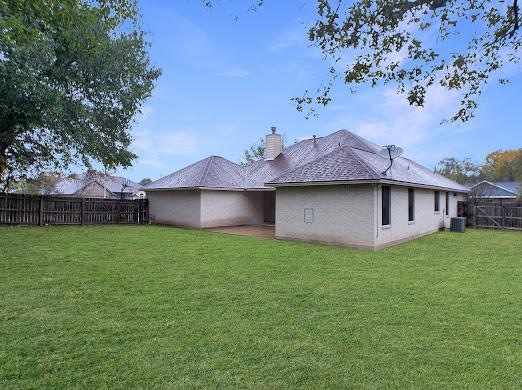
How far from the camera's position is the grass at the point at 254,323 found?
9.93 ft

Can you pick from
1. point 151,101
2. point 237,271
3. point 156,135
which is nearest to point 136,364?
point 237,271

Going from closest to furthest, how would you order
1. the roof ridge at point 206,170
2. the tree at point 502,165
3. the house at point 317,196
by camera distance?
the house at point 317,196, the roof ridge at point 206,170, the tree at point 502,165

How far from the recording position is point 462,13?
5.29 metres

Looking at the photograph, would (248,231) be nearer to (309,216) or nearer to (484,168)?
(309,216)

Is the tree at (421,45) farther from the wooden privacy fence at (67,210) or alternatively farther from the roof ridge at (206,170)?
the wooden privacy fence at (67,210)

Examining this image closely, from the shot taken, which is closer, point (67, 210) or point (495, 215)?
point (67, 210)

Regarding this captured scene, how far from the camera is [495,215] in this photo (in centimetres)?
1822

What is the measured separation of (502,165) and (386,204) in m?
49.5

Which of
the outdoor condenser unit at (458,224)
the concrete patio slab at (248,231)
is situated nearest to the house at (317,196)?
the outdoor condenser unit at (458,224)

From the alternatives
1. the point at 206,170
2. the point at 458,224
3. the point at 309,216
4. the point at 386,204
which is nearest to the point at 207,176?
the point at 206,170

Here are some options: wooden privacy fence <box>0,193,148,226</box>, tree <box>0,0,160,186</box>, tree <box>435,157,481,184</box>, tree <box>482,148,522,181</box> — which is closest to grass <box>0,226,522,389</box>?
tree <box>0,0,160,186</box>

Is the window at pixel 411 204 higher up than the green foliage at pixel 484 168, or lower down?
lower down

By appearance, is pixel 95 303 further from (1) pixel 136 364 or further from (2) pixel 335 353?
(2) pixel 335 353

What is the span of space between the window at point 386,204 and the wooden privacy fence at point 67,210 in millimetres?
13457
